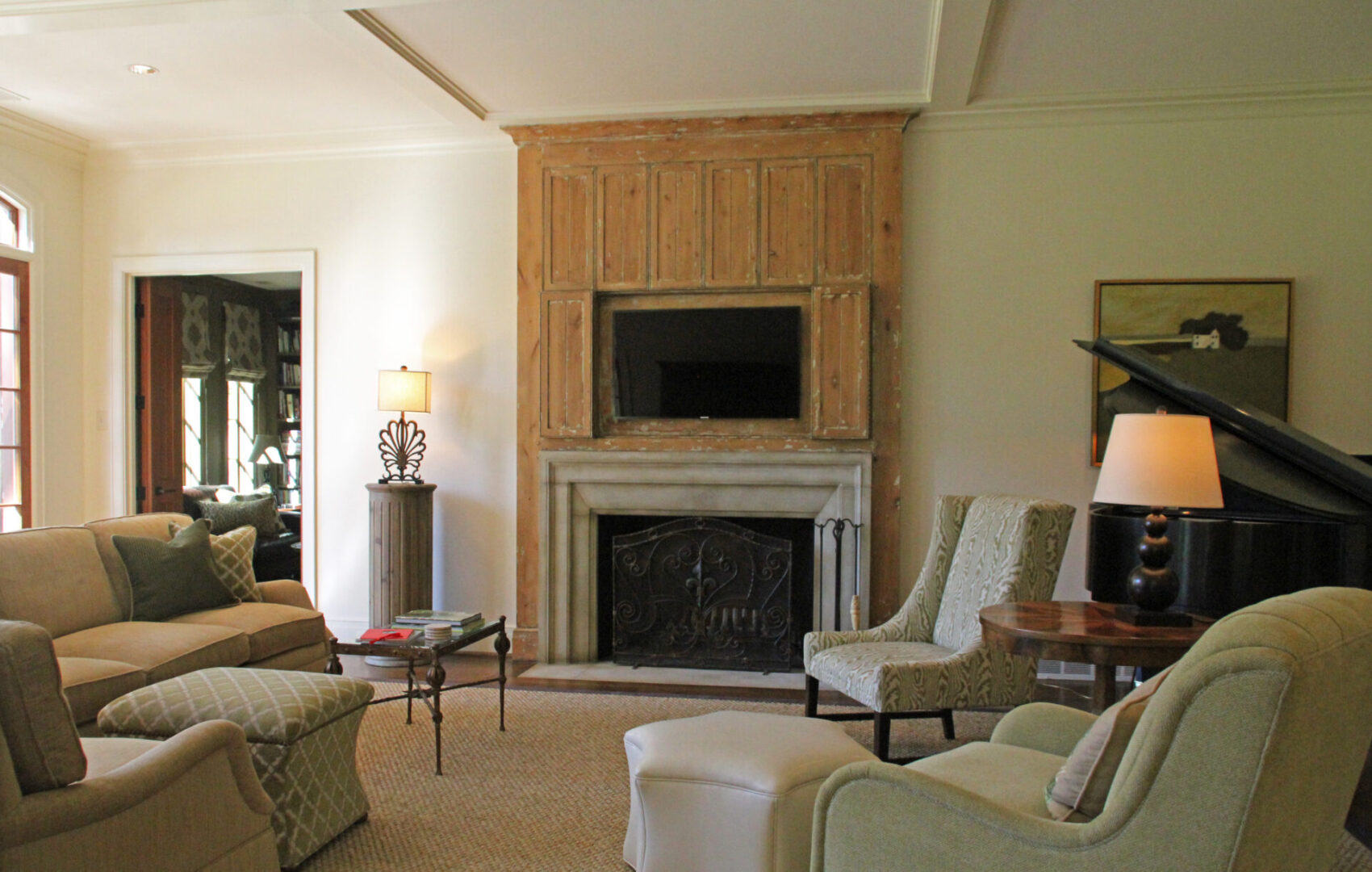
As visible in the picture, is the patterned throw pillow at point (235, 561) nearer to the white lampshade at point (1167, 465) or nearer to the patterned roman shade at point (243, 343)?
the white lampshade at point (1167, 465)

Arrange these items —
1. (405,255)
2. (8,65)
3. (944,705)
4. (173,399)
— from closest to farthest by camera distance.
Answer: (944,705), (8,65), (405,255), (173,399)

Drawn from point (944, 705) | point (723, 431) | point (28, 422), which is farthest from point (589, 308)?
point (28, 422)

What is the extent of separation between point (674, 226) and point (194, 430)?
5111mm

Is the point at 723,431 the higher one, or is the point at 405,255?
the point at 405,255

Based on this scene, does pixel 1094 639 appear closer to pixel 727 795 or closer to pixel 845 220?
pixel 727 795

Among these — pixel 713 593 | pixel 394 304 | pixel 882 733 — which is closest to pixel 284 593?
pixel 394 304

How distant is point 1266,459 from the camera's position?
3457 millimetres

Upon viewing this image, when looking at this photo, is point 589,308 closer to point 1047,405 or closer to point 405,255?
point 405,255

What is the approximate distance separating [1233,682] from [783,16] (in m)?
3.27

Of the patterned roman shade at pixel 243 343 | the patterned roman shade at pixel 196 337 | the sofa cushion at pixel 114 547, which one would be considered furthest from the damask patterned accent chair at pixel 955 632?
the patterned roman shade at pixel 243 343

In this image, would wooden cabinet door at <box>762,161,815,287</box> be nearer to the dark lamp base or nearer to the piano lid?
the piano lid

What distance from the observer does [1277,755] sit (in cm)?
128

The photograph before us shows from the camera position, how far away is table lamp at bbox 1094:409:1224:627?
263 cm

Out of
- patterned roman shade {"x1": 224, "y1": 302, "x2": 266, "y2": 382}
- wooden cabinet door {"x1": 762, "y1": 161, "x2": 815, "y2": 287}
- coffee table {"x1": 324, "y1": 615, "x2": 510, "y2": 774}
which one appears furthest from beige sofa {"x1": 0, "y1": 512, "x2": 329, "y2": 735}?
patterned roman shade {"x1": 224, "y1": 302, "x2": 266, "y2": 382}
